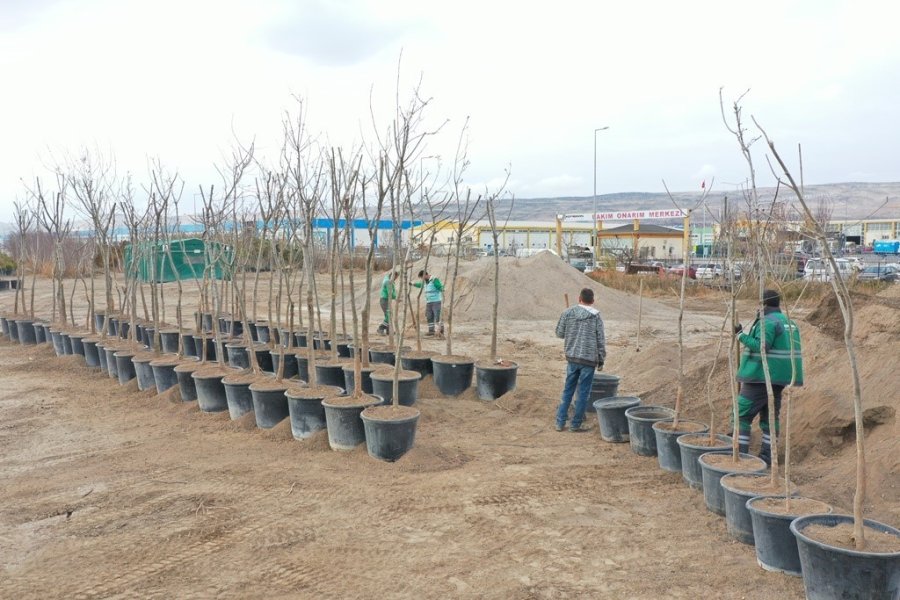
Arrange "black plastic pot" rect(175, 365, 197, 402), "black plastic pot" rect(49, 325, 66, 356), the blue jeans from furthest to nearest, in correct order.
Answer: "black plastic pot" rect(49, 325, 66, 356), "black plastic pot" rect(175, 365, 197, 402), the blue jeans

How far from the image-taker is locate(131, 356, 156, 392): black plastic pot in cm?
878

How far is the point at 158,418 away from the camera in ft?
25.2

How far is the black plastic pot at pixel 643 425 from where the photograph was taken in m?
6.09

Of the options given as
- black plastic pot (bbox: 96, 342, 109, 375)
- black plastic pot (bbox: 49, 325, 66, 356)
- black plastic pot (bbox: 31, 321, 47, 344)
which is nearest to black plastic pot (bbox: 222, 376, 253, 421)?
black plastic pot (bbox: 96, 342, 109, 375)

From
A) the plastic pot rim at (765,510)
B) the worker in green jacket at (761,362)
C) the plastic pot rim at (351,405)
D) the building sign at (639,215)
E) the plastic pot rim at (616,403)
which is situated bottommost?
the plastic pot rim at (616,403)

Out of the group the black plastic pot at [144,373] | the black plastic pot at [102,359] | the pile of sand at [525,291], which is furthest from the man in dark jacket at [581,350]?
the pile of sand at [525,291]

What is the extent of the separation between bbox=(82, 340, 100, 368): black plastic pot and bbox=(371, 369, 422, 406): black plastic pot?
545cm

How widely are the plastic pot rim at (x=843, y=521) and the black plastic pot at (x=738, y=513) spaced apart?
49 centimetres

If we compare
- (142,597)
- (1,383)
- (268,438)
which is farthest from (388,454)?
(1,383)

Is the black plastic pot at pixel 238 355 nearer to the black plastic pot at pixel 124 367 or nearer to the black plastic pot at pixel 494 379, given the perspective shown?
the black plastic pot at pixel 124 367

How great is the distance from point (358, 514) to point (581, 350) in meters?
3.00

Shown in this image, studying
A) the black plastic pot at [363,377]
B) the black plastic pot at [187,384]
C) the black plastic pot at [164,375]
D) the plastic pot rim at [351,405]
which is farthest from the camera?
the black plastic pot at [164,375]

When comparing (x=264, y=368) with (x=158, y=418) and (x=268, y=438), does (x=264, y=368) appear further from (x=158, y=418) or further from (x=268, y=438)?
(x=268, y=438)

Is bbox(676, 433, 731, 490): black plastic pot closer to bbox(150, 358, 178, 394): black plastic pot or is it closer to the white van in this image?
the white van
